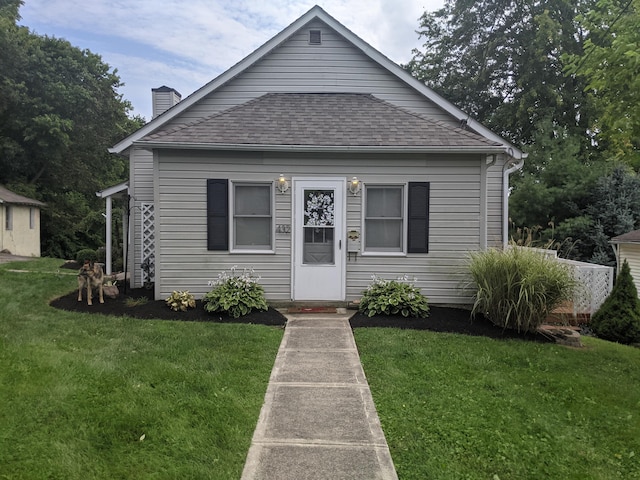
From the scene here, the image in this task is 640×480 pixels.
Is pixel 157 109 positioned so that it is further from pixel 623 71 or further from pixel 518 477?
pixel 518 477

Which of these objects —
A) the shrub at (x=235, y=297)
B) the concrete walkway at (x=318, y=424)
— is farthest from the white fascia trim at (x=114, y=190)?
the concrete walkway at (x=318, y=424)

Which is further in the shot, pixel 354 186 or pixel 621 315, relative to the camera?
pixel 354 186

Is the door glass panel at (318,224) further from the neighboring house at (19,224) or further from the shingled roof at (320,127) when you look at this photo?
the neighboring house at (19,224)

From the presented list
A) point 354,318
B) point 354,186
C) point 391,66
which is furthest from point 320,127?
point 354,318

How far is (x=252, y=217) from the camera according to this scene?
7.61 meters

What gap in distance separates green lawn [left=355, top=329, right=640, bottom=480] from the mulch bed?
47 centimetres

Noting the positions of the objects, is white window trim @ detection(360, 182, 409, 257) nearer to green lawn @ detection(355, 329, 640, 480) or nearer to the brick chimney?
green lawn @ detection(355, 329, 640, 480)

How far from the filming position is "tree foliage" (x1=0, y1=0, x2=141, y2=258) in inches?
880

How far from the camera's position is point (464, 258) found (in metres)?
7.60

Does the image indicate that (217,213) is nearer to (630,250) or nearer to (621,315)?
(621,315)

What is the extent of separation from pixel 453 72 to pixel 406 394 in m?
23.4

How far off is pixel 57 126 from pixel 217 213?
20.5m

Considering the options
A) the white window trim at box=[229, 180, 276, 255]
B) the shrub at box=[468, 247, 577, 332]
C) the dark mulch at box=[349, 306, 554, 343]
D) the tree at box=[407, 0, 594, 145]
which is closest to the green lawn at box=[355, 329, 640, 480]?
the dark mulch at box=[349, 306, 554, 343]

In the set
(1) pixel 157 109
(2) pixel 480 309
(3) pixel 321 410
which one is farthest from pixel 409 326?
(1) pixel 157 109
